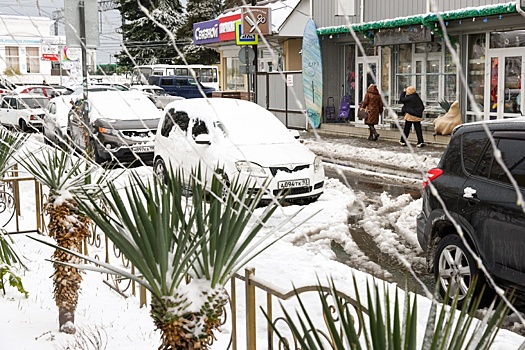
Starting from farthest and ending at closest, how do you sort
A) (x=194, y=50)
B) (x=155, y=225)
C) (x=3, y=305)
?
(x=194, y=50), (x=3, y=305), (x=155, y=225)

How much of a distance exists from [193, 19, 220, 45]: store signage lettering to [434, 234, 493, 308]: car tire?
21959 mm

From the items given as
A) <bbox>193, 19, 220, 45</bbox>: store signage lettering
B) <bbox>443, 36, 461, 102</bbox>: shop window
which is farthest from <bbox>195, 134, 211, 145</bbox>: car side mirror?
<bbox>193, 19, 220, 45</bbox>: store signage lettering

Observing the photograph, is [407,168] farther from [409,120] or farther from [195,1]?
[195,1]

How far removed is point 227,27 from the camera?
2645 cm

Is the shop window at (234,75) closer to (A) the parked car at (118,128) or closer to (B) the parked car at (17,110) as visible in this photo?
(B) the parked car at (17,110)

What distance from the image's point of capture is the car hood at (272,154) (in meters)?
11.0

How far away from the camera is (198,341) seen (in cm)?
317

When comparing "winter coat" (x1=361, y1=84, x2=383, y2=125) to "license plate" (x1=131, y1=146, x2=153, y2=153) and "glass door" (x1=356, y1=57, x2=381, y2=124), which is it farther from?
"license plate" (x1=131, y1=146, x2=153, y2=153)

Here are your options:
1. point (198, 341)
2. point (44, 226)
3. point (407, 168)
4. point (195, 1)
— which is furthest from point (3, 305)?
point (195, 1)

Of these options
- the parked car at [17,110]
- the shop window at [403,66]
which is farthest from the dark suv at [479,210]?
the parked car at [17,110]

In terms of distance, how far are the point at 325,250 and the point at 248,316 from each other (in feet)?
15.0

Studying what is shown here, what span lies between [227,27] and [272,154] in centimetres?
1609

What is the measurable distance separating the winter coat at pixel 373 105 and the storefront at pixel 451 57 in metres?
0.60

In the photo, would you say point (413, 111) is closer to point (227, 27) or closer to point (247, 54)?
point (247, 54)
